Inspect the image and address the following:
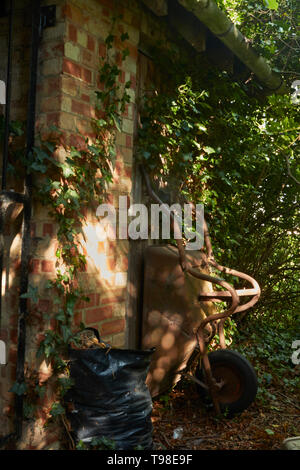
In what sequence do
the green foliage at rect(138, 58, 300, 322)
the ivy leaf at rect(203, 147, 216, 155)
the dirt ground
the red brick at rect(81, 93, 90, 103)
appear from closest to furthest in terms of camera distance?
1. the red brick at rect(81, 93, 90, 103)
2. the dirt ground
3. the green foliage at rect(138, 58, 300, 322)
4. the ivy leaf at rect(203, 147, 216, 155)

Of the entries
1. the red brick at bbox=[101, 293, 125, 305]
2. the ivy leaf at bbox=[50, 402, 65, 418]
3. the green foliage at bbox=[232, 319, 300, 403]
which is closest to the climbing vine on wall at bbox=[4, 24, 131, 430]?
the ivy leaf at bbox=[50, 402, 65, 418]

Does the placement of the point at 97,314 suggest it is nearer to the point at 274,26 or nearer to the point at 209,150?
the point at 209,150

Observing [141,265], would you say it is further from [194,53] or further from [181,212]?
[194,53]

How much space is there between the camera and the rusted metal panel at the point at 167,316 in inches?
129

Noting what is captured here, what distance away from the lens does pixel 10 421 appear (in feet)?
8.10

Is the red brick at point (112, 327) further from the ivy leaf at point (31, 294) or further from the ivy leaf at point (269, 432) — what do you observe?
the ivy leaf at point (269, 432)

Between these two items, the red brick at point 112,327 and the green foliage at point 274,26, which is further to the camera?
the green foliage at point 274,26

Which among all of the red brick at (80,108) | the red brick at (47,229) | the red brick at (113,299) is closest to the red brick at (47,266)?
the red brick at (47,229)

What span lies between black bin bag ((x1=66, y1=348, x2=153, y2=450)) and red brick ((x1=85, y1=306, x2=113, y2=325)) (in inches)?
12.1

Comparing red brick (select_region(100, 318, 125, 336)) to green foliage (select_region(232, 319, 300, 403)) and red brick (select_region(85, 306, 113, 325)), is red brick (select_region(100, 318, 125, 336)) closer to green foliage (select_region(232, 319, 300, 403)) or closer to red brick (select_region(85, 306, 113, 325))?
red brick (select_region(85, 306, 113, 325))

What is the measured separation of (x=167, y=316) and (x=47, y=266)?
1.19m

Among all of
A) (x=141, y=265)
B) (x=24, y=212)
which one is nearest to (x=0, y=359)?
(x=24, y=212)

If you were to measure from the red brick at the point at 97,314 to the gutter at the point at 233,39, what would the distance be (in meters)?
2.10

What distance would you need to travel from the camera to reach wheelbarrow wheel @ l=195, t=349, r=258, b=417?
3.23 meters
